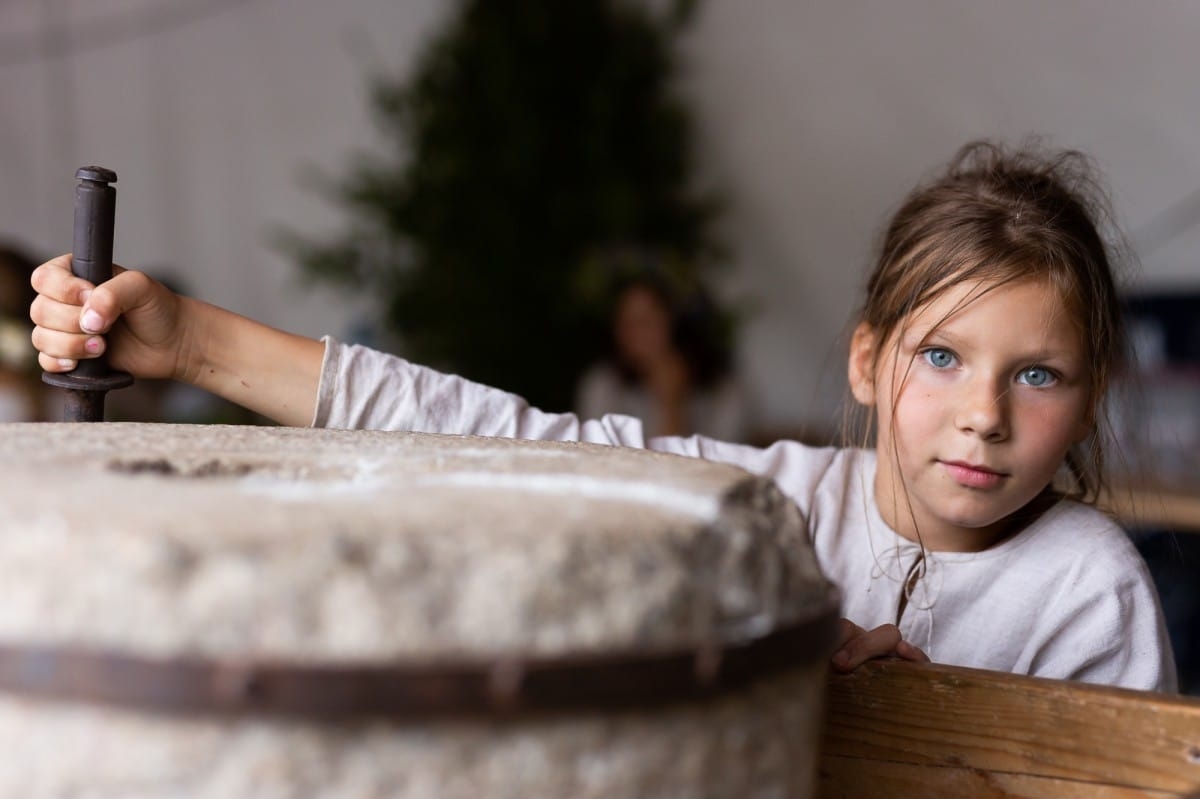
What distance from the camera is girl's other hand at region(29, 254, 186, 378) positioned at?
110 centimetres

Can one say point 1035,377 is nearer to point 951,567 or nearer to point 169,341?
point 951,567

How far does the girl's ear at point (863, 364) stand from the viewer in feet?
4.17

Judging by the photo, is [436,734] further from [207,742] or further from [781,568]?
[781,568]

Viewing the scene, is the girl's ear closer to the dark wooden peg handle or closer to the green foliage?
the dark wooden peg handle

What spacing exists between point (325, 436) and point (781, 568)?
391mm

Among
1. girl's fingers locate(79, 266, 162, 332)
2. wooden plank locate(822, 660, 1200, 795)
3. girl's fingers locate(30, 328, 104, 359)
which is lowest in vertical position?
wooden plank locate(822, 660, 1200, 795)

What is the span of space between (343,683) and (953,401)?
73cm

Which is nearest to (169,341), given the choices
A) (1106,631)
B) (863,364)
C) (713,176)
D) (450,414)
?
(450,414)

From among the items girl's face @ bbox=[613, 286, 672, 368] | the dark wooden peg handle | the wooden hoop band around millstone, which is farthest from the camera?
girl's face @ bbox=[613, 286, 672, 368]

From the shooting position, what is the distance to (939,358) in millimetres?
1134

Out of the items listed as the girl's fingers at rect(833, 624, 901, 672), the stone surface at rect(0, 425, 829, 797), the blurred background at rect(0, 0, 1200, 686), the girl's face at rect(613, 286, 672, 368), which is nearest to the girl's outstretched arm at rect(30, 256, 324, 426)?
the stone surface at rect(0, 425, 829, 797)

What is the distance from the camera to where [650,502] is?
26.0 inches

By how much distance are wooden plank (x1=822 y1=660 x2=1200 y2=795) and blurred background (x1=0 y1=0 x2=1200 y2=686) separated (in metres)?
2.43

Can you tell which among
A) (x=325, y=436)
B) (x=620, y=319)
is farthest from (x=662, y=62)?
(x=325, y=436)
